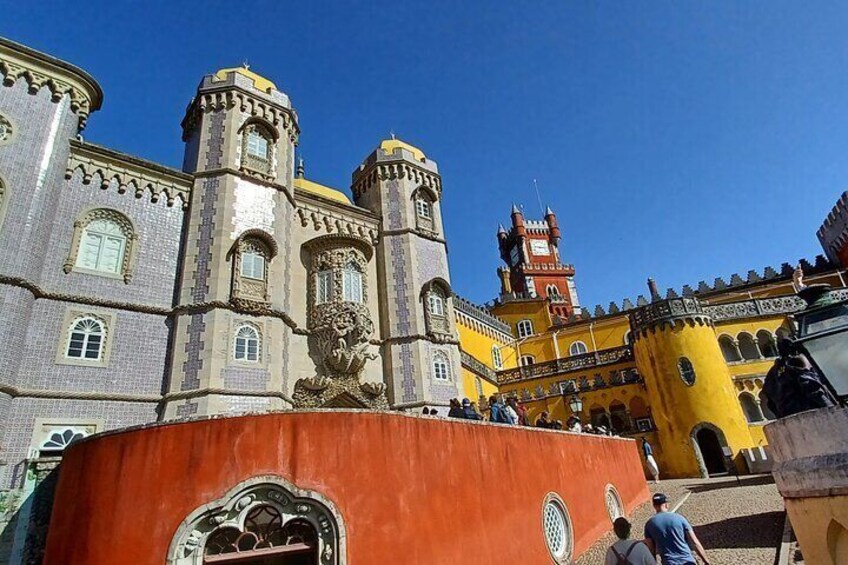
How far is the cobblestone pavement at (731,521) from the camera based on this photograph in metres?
9.52

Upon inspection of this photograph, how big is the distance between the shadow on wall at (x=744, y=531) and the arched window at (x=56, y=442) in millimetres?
15510

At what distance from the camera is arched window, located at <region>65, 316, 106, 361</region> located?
43.7 feet

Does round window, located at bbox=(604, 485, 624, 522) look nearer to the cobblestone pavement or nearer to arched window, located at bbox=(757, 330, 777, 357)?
the cobblestone pavement

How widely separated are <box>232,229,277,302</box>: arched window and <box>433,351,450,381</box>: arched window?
7.21m

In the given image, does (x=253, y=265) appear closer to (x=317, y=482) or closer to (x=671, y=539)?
(x=317, y=482)

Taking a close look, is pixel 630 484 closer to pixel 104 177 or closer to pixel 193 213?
pixel 193 213

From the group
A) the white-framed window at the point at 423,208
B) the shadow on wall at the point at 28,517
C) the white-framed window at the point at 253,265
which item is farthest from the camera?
the white-framed window at the point at 423,208

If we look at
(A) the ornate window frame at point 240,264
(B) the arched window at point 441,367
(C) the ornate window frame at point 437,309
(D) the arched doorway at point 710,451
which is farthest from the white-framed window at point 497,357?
(A) the ornate window frame at point 240,264

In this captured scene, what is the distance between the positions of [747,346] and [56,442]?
3252 centimetres

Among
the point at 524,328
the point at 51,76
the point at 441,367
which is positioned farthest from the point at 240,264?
the point at 524,328

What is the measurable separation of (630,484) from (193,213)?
19112 millimetres

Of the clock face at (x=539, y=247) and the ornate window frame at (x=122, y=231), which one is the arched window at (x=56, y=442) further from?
the clock face at (x=539, y=247)

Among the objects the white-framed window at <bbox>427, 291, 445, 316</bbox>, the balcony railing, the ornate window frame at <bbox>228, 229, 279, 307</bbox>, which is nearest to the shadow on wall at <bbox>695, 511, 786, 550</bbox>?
the white-framed window at <bbox>427, 291, 445, 316</bbox>

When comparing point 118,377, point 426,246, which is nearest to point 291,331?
point 118,377
